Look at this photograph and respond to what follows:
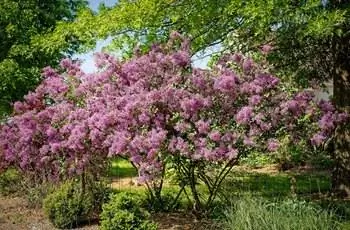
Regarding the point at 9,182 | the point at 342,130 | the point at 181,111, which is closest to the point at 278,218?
the point at 181,111

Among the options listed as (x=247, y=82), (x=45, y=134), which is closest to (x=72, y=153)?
(x=45, y=134)

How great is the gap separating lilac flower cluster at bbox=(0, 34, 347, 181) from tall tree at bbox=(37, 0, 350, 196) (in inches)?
42.3

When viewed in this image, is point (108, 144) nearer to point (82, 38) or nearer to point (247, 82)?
point (247, 82)

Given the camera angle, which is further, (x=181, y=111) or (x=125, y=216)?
(x=181, y=111)

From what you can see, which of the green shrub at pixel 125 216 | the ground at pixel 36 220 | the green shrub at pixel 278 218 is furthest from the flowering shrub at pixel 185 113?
the green shrub at pixel 278 218

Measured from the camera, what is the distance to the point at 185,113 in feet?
29.6

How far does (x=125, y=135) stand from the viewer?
9.30 m

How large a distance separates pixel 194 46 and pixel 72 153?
337 cm

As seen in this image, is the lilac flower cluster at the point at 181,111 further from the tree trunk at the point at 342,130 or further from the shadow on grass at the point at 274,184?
the tree trunk at the point at 342,130

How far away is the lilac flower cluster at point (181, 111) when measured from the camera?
900cm

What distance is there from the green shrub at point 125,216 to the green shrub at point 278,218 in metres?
1.27

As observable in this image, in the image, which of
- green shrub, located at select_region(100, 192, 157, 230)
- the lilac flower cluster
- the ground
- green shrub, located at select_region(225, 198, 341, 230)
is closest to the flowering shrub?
the lilac flower cluster

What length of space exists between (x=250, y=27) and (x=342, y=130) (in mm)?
3580

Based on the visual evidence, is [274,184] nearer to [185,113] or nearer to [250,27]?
[250,27]
